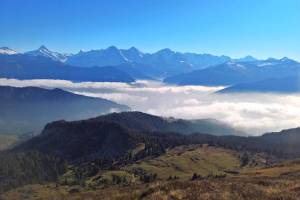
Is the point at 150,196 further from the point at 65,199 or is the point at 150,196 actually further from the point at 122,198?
the point at 65,199

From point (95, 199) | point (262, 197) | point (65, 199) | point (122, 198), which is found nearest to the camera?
point (262, 197)

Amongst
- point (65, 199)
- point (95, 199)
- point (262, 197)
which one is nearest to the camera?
point (262, 197)

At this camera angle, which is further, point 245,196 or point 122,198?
point 122,198

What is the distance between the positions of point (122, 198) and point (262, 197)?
16.5m

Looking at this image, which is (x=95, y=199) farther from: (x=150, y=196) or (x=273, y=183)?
(x=273, y=183)

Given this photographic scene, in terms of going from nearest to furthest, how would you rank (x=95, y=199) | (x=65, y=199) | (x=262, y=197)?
(x=262, y=197), (x=95, y=199), (x=65, y=199)

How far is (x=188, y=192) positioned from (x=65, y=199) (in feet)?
84.2

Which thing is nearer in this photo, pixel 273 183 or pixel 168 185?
pixel 168 185

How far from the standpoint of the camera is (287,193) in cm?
5188

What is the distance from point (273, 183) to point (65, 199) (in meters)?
30.7

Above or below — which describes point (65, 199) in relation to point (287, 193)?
below

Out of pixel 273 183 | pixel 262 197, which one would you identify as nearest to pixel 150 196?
pixel 262 197

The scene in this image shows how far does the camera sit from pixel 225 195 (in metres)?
50.0

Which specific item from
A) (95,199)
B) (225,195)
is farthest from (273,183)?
(95,199)
